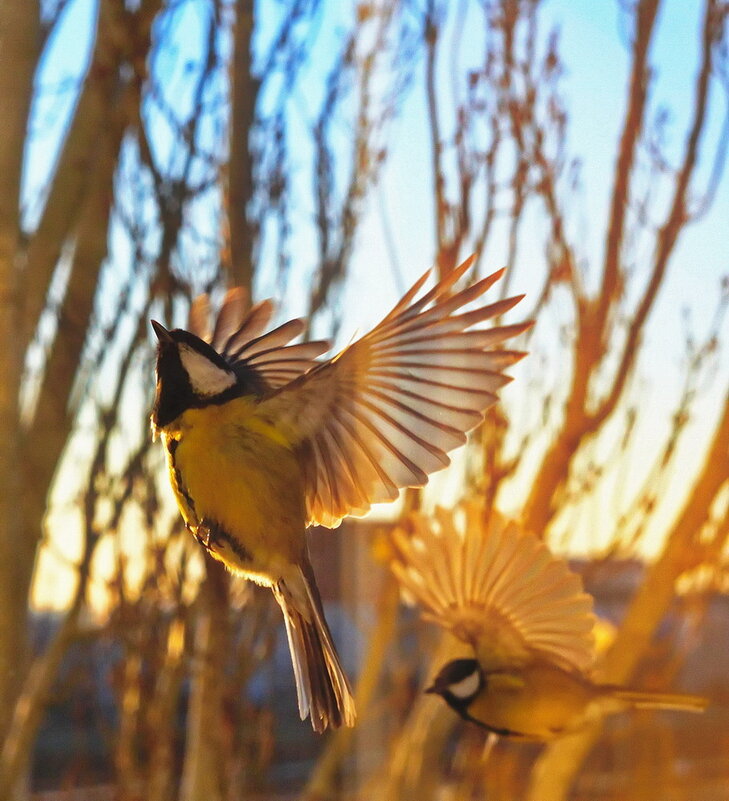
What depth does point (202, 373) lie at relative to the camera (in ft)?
2.05

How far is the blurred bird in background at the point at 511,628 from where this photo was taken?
2.42ft

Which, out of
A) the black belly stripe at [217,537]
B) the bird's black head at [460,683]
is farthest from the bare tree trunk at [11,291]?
the bird's black head at [460,683]

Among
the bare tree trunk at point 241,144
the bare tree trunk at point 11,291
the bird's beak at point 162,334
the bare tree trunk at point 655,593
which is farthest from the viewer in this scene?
the bare tree trunk at point 655,593

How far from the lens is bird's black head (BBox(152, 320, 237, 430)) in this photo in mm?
594

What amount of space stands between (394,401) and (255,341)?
15cm

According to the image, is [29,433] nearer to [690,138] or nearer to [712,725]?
[690,138]

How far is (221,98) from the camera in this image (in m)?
1.26

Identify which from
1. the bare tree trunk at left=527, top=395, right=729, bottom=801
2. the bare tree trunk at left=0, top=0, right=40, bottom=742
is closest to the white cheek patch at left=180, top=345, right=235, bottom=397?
the bare tree trunk at left=0, top=0, right=40, bottom=742

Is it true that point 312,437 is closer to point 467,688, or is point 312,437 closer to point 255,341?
point 255,341

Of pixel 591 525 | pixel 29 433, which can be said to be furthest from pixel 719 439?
pixel 29 433

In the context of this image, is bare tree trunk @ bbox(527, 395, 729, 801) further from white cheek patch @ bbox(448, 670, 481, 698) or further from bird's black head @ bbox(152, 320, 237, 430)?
bird's black head @ bbox(152, 320, 237, 430)

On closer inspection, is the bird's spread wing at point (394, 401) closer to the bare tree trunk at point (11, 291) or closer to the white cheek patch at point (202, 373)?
the white cheek patch at point (202, 373)

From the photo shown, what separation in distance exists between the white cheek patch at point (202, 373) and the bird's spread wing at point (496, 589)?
242 millimetres

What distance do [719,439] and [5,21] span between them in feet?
3.64
